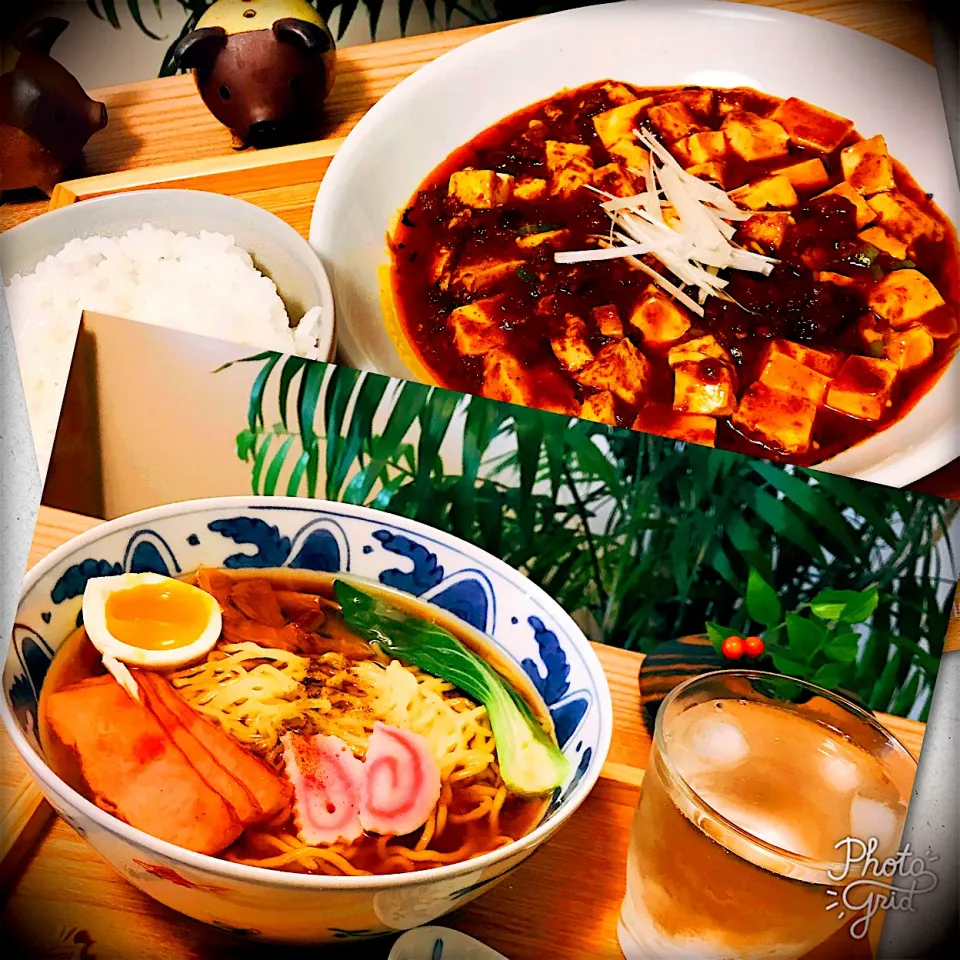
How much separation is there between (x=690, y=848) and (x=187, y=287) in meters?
0.80

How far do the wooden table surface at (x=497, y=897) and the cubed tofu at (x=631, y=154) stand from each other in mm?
738

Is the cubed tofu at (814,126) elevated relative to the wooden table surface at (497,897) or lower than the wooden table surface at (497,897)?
elevated

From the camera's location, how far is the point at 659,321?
1.16 meters

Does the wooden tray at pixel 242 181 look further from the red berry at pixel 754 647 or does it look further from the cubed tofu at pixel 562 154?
the red berry at pixel 754 647

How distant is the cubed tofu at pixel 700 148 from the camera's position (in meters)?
1.34

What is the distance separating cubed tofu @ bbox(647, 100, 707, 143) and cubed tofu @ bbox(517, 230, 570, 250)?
9.7 inches

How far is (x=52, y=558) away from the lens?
84cm

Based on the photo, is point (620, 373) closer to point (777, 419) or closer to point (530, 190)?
point (777, 419)

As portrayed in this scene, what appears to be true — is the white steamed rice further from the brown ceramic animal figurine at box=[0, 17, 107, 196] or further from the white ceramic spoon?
the white ceramic spoon

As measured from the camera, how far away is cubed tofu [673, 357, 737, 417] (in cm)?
111

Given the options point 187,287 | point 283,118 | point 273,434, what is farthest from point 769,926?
point 283,118

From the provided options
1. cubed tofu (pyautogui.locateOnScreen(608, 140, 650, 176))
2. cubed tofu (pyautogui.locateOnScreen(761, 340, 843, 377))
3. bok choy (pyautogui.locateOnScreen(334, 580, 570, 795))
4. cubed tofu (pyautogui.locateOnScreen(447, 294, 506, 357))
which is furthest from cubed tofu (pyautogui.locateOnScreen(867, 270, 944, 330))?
bok choy (pyautogui.locateOnScreen(334, 580, 570, 795))

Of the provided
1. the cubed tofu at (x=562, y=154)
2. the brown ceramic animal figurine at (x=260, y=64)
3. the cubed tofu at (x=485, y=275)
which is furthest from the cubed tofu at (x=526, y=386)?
the brown ceramic animal figurine at (x=260, y=64)

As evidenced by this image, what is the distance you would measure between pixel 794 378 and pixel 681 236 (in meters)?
0.24
